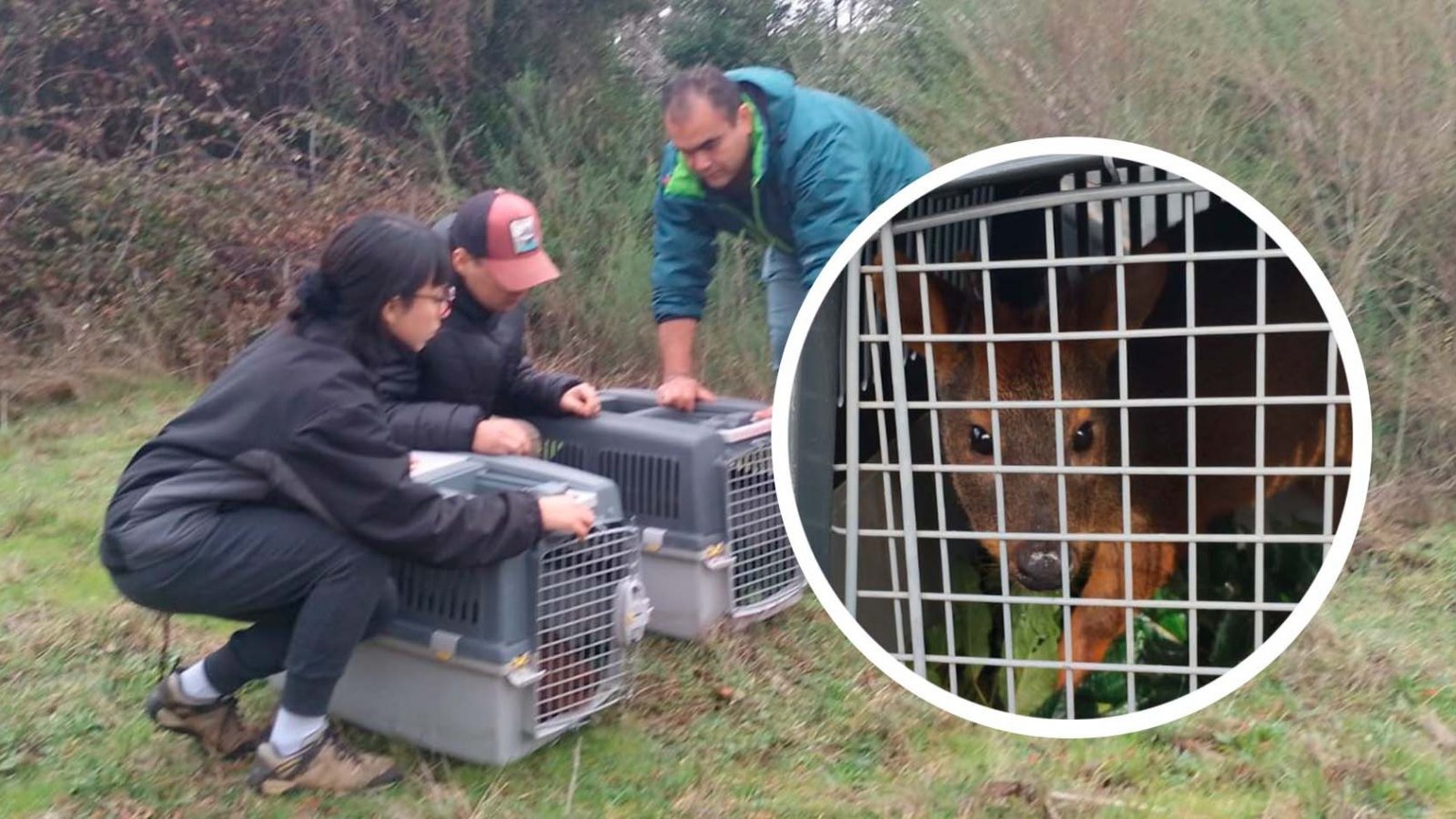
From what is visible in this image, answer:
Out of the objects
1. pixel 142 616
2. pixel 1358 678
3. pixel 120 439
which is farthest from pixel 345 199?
pixel 1358 678

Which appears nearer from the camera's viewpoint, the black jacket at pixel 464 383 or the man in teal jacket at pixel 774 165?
the black jacket at pixel 464 383

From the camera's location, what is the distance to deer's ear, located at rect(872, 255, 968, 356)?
62.5 inches

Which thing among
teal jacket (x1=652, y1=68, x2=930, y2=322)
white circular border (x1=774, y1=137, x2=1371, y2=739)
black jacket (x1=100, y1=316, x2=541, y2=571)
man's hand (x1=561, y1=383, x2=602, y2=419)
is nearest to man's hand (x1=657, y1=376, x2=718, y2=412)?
man's hand (x1=561, y1=383, x2=602, y2=419)

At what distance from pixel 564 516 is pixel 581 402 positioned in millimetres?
881

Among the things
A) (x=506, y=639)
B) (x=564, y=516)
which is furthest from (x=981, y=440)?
(x=506, y=639)

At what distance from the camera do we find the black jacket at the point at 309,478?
2.49 m

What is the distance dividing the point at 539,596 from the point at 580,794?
428 millimetres

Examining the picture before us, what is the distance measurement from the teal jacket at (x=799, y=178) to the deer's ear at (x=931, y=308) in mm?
1599

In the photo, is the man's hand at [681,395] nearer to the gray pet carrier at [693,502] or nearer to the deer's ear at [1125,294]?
the gray pet carrier at [693,502]

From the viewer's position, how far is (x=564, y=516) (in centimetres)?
→ 263

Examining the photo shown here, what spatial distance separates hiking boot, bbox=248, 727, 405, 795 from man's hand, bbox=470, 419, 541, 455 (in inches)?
30.3

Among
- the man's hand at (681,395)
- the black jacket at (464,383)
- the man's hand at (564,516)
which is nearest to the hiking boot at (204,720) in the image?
the black jacket at (464,383)

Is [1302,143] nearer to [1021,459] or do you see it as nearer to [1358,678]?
[1358,678]

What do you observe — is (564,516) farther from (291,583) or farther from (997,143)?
(997,143)
